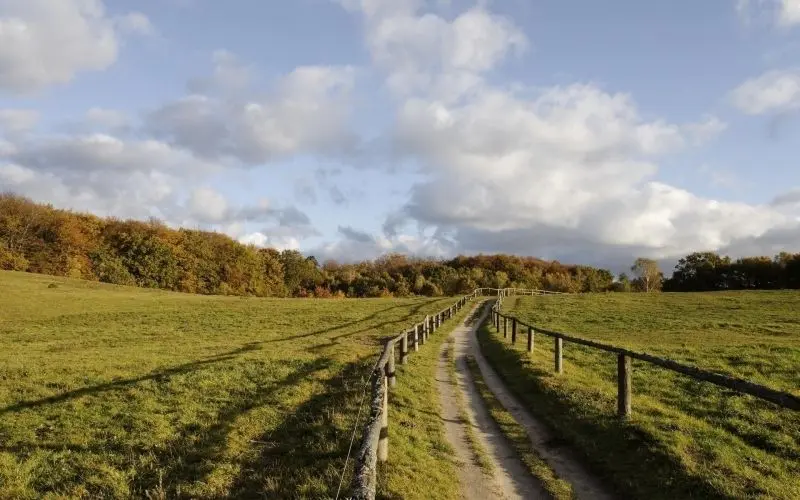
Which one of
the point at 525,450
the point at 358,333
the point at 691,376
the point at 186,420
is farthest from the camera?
the point at 358,333

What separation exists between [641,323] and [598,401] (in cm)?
2885

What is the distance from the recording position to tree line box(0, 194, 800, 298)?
9669 cm

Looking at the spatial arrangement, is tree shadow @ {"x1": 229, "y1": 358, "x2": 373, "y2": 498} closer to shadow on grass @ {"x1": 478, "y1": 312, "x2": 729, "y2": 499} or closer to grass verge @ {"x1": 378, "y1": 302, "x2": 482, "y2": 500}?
grass verge @ {"x1": 378, "y1": 302, "x2": 482, "y2": 500}

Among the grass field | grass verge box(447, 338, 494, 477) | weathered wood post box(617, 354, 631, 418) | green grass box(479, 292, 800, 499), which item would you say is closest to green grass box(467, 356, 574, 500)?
grass verge box(447, 338, 494, 477)

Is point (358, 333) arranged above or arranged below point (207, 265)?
below

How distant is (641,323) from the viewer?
3769cm

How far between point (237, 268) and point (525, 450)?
4865 inches

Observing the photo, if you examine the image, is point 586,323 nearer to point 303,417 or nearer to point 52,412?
point 303,417

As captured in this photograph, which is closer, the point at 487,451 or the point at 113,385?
the point at 487,451

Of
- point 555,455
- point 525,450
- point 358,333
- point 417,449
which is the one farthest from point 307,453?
point 358,333

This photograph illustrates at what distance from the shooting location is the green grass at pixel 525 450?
778 centimetres

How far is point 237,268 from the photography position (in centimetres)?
12588

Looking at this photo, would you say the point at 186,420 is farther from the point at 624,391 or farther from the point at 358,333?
the point at 358,333

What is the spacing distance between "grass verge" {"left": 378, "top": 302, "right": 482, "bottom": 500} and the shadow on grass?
2.38m
